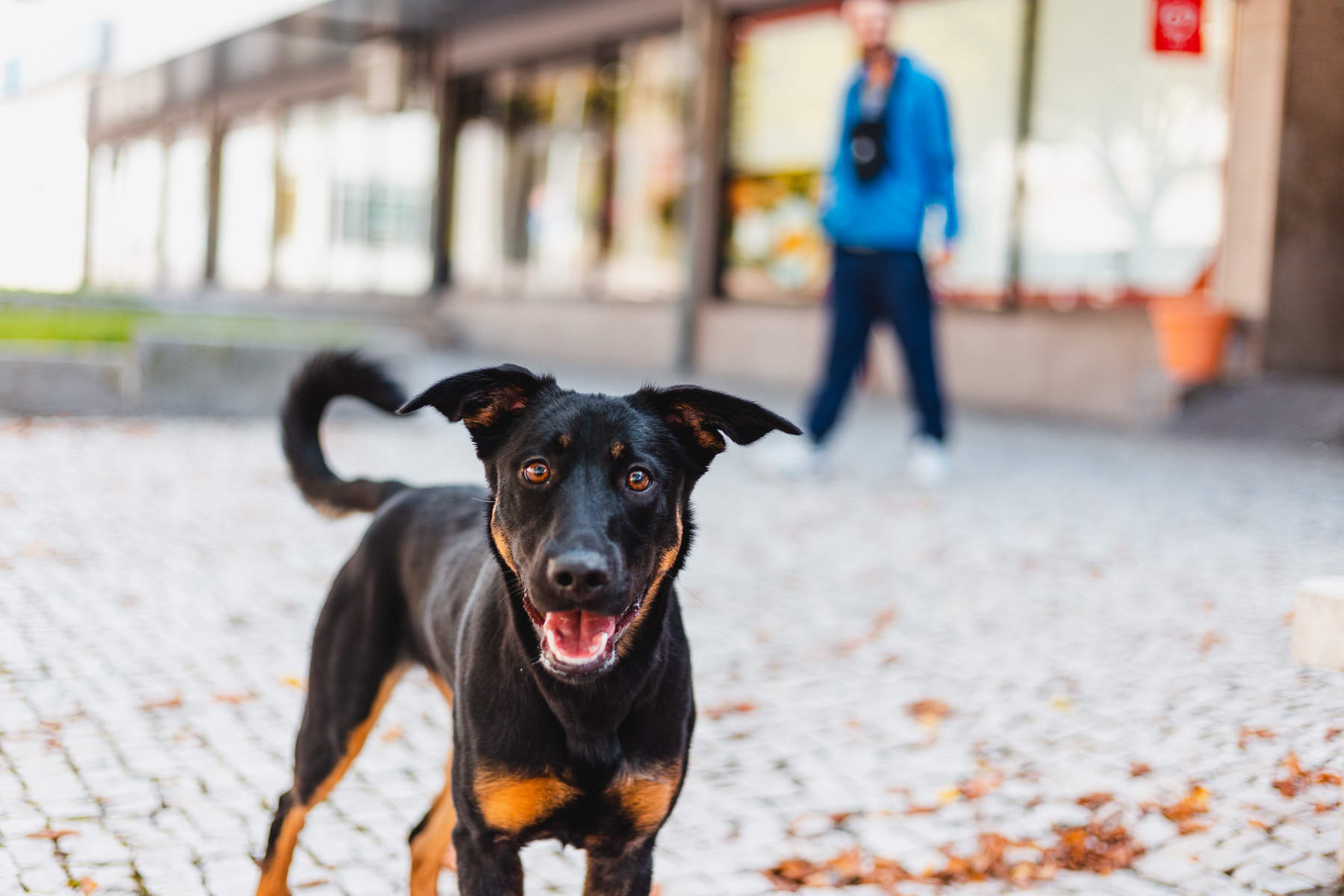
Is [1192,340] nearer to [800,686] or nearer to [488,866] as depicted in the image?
[800,686]

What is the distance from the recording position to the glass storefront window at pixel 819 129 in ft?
46.1

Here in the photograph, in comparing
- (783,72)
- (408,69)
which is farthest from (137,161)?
(783,72)

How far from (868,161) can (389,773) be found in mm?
5607

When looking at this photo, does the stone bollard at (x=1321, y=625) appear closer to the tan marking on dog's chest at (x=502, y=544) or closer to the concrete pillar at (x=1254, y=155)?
the tan marking on dog's chest at (x=502, y=544)

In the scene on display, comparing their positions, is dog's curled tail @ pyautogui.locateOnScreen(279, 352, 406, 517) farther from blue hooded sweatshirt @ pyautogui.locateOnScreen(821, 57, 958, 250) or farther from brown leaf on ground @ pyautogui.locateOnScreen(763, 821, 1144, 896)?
blue hooded sweatshirt @ pyautogui.locateOnScreen(821, 57, 958, 250)

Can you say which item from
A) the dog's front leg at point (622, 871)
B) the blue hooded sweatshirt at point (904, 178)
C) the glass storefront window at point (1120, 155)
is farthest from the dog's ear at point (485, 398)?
the glass storefront window at point (1120, 155)

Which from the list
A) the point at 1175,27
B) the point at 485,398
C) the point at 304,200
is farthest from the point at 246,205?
the point at 485,398

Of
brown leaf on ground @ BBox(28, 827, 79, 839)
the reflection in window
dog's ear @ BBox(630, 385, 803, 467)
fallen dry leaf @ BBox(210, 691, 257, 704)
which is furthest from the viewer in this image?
the reflection in window

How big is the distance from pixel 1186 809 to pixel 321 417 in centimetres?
245

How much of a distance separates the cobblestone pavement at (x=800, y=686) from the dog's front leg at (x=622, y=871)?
23.4 inches

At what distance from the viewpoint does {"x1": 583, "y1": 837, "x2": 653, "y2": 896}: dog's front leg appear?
2.58 metres

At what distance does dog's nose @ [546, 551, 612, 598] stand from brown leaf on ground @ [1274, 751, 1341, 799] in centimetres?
225

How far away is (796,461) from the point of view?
9133 millimetres

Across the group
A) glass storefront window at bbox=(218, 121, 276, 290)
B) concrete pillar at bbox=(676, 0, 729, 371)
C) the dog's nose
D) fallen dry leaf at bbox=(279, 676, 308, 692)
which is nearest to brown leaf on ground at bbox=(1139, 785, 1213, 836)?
the dog's nose
